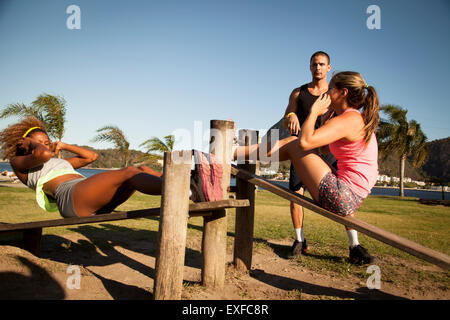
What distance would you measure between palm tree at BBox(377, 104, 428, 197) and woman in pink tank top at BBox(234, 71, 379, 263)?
2468cm

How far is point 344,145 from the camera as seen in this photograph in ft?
8.95

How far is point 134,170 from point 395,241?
240 centimetres

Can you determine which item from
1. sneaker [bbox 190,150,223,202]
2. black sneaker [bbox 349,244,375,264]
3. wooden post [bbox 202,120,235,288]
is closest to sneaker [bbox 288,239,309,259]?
black sneaker [bbox 349,244,375,264]

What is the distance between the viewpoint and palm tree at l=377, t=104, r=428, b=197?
2480 cm

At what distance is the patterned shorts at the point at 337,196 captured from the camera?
2.58 metres

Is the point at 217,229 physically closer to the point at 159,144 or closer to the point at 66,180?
the point at 66,180

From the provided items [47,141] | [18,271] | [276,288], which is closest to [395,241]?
[276,288]

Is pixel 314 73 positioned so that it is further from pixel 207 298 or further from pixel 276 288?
pixel 207 298

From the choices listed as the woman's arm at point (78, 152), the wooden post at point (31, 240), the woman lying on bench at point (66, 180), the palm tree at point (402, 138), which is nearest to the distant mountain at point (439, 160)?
the palm tree at point (402, 138)

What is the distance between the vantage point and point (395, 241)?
2.24 metres

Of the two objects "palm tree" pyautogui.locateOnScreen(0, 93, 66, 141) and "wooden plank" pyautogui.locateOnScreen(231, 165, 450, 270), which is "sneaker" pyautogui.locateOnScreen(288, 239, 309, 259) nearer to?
"wooden plank" pyautogui.locateOnScreen(231, 165, 450, 270)

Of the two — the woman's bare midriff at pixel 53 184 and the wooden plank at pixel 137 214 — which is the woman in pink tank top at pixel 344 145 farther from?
the woman's bare midriff at pixel 53 184

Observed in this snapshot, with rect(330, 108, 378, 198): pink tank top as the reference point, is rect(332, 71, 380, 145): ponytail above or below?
above

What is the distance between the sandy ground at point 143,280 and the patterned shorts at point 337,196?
3.31 ft
